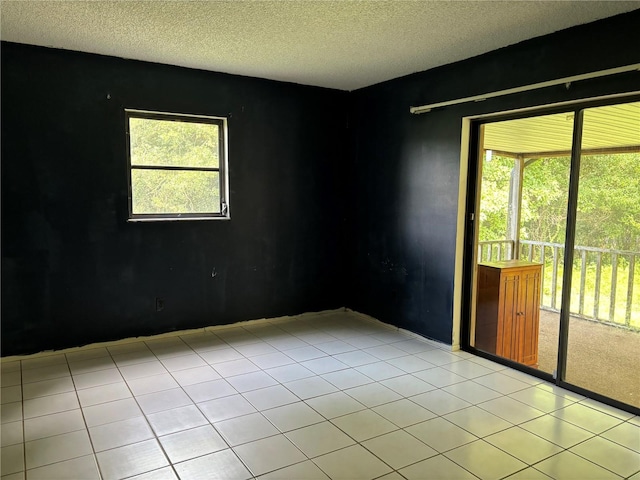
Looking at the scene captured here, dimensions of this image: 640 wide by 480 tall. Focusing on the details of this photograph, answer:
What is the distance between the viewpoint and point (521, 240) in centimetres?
383

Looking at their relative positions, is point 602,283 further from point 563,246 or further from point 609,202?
point 609,202

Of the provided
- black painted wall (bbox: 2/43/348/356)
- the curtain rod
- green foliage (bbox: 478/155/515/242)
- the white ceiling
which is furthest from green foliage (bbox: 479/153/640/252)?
black painted wall (bbox: 2/43/348/356)

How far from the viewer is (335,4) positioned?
2.56m

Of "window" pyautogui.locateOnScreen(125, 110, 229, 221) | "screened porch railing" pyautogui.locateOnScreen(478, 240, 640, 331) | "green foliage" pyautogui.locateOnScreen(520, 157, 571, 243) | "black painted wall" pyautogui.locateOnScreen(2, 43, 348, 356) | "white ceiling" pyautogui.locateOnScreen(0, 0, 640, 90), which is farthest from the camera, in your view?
"window" pyautogui.locateOnScreen(125, 110, 229, 221)

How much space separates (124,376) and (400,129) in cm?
306

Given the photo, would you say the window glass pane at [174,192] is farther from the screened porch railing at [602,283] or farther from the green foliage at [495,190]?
the screened porch railing at [602,283]

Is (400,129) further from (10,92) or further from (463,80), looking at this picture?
(10,92)

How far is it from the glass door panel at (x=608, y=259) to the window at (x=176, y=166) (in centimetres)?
292

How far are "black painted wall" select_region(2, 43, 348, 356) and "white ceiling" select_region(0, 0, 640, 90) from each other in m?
0.31

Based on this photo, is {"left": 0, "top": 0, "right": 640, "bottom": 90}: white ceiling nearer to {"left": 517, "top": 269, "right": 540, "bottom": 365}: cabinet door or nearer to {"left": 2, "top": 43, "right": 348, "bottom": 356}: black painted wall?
{"left": 2, "top": 43, "right": 348, "bottom": 356}: black painted wall

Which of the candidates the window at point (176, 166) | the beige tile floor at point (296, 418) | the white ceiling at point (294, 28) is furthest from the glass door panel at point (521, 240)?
the window at point (176, 166)

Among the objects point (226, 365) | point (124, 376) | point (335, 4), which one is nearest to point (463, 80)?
point (335, 4)

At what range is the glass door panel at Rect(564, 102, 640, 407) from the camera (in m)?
2.86

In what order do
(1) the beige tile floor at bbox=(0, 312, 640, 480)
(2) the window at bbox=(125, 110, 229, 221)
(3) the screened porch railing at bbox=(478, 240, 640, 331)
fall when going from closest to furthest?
→ (1) the beige tile floor at bbox=(0, 312, 640, 480) → (3) the screened porch railing at bbox=(478, 240, 640, 331) → (2) the window at bbox=(125, 110, 229, 221)
